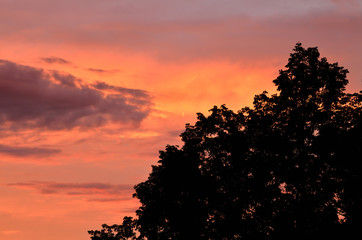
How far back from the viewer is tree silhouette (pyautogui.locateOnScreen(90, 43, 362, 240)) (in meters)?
45.8

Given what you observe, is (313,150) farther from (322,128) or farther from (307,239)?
(307,239)

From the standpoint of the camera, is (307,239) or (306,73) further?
(306,73)

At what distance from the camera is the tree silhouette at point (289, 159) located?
45.8 metres

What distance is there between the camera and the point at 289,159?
47875 mm

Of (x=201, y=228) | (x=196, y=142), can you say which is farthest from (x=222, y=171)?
(x=201, y=228)

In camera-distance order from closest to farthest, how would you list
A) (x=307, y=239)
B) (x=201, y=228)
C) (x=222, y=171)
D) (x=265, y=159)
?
1. (x=307, y=239)
2. (x=265, y=159)
3. (x=222, y=171)
4. (x=201, y=228)

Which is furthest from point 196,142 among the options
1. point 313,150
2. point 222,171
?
point 313,150

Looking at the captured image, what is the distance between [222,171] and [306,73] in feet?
36.7

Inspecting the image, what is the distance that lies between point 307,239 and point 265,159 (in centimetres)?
747

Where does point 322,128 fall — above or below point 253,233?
above

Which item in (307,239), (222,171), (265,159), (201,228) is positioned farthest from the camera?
(201,228)

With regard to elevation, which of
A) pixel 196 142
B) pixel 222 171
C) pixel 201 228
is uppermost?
pixel 196 142

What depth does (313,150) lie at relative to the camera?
47.1 meters

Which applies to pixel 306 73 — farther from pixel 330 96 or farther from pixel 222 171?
pixel 222 171
